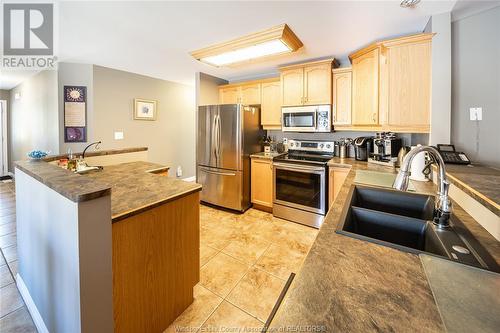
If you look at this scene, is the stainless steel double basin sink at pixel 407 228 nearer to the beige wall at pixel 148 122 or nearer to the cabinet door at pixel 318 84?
the cabinet door at pixel 318 84

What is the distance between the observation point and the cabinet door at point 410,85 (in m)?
2.12

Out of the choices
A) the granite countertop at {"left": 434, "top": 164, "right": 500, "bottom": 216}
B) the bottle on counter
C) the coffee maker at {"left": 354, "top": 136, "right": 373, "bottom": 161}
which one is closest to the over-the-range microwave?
the coffee maker at {"left": 354, "top": 136, "right": 373, "bottom": 161}

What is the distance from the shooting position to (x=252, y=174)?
3.56 meters

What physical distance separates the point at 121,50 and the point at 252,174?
2522mm

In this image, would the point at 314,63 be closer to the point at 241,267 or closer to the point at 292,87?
the point at 292,87

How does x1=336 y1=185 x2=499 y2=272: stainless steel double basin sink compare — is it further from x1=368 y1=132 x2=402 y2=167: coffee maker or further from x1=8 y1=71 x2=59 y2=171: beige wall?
x1=8 y1=71 x2=59 y2=171: beige wall

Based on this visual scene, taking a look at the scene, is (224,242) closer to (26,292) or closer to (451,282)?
(26,292)

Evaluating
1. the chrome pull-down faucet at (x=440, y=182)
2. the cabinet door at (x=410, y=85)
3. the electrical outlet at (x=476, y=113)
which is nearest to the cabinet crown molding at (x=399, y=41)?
the cabinet door at (x=410, y=85)

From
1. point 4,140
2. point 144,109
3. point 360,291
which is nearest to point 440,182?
point 360,291

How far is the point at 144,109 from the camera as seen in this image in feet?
13.6

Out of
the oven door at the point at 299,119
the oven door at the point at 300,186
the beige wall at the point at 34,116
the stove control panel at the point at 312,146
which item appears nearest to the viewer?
the oven door at the point at 300,186

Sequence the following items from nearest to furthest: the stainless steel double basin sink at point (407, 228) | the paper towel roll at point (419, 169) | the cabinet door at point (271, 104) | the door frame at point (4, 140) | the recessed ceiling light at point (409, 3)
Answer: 1. the stainless steel double basin sink at point (407, 228)
2. the recessed ceiling light at point (409, 3)
3. the paper towel roll at point (419, 169)
4. the cabinet door at point (271, 104)
5. the door frame at point (4, 140)

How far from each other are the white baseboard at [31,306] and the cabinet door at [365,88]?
347 cm

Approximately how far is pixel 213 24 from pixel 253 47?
57 cm
